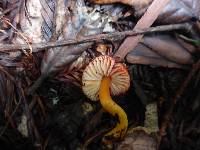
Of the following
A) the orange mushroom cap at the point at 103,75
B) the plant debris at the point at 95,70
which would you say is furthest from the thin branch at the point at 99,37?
the orange mushroom cap at the point at 103,75

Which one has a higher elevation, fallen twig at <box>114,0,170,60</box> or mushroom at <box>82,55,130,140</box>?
fallen twig at <box>114,0,170,60</box>

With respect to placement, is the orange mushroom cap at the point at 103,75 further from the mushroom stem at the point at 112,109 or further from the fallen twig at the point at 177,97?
the fallen twig at the point at 177,97

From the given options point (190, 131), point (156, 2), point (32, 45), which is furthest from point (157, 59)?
point (32, 45)

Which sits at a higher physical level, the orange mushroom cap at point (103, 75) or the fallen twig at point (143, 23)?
the fallen twig at point (143, 23)

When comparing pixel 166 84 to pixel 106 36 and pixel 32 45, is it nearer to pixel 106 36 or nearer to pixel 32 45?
pixel 106 36

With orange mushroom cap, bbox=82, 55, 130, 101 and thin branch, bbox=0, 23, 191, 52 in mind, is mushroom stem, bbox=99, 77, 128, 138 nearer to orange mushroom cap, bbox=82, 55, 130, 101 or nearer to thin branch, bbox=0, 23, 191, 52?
orange mushroom cap, bbox=82, 55, 130, 101

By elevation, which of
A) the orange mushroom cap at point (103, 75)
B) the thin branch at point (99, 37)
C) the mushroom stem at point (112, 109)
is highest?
the thin branch at point (99, 37)

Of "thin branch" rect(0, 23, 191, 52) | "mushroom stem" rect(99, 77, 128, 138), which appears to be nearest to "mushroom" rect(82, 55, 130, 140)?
"mushroom stem" rect(99, 77, 128, 138)
